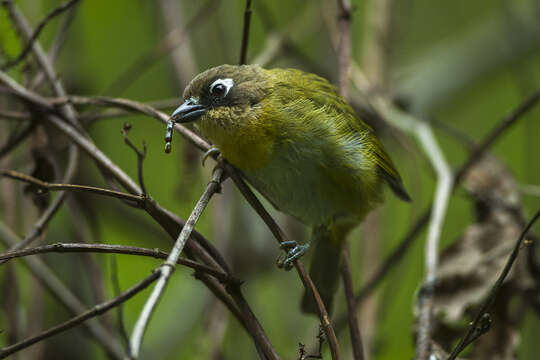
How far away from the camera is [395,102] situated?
4.15m

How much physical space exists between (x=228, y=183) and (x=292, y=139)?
1.94m

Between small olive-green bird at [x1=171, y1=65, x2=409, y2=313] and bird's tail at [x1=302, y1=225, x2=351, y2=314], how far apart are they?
38mm

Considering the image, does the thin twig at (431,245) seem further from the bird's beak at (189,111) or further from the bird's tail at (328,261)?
the bird's beak at (189,111)

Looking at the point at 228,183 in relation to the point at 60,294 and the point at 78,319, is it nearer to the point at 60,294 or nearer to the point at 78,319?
the point at 60,294

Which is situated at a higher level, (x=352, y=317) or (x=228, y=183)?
(x=228, y=183)

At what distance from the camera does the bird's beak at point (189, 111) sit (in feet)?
7.58

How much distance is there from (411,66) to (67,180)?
11.9 feet

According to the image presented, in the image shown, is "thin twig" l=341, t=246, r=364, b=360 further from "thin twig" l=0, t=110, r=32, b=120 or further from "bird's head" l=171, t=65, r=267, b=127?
"thin twig" l=0, t=110, r=32, b=120

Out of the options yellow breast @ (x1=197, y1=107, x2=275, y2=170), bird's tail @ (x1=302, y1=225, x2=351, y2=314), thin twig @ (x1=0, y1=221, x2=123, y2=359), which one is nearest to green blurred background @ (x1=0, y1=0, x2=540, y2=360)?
thin twig @ (x1=0, y1=221, x2=123, y2=359)

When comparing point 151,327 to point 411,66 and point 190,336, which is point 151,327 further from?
point 411,66

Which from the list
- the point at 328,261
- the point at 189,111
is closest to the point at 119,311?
the point at 189,111

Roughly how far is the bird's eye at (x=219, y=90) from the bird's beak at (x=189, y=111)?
8 centimetres

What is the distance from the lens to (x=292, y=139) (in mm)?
2439

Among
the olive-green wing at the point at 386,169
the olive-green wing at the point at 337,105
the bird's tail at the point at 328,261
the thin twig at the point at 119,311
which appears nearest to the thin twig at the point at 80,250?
the thin twig at the point at 119,311
